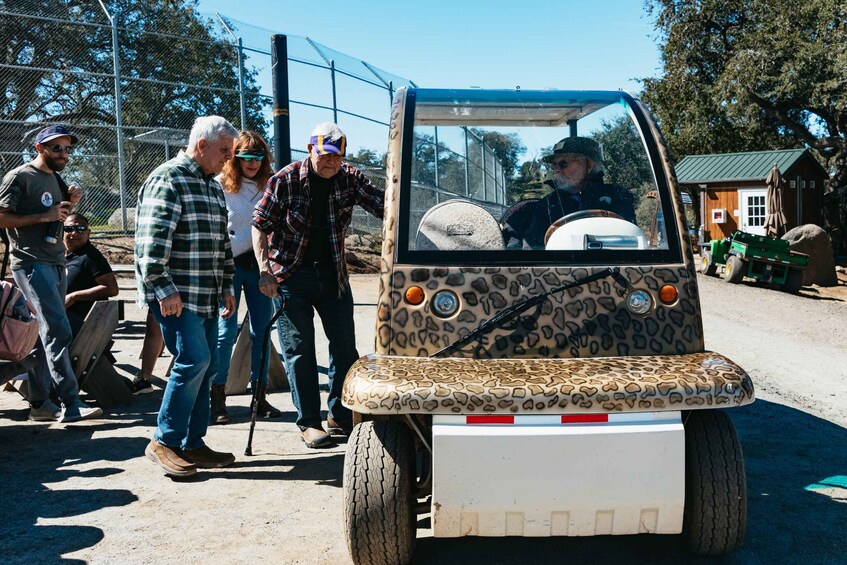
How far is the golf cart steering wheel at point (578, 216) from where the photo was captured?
13.1 ft

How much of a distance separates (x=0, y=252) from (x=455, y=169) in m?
11.3

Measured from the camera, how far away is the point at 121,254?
13.8 meters

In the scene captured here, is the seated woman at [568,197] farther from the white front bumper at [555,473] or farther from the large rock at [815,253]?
the large rock at [815,253]

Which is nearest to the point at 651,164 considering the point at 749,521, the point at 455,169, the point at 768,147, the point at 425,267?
the point at 455,169

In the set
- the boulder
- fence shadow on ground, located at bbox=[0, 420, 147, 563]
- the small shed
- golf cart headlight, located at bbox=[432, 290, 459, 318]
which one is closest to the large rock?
the small shed

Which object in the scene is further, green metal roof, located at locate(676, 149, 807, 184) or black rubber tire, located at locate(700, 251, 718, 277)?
green metal roof, located at locate(676, 149, 807, 184)

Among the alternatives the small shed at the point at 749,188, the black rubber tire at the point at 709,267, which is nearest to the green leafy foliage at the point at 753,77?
the small shed at the point at 749,188

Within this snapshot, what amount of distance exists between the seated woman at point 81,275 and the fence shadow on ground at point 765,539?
13.0 ft

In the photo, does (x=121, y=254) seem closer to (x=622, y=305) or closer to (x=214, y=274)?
(x=214, y=274)

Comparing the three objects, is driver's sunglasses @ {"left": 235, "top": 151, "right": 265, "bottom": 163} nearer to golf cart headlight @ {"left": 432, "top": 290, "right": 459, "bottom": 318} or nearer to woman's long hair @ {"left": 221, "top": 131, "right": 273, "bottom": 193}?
woman's long hair @ {"left": 221, "top": 131, "right": 273, "bottom": 193}

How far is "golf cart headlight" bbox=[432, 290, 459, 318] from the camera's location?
369 cm

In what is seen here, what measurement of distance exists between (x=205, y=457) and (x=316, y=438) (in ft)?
2.15

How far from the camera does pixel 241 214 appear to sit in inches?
230

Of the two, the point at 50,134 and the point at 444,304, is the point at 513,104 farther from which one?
the point at 50,134
